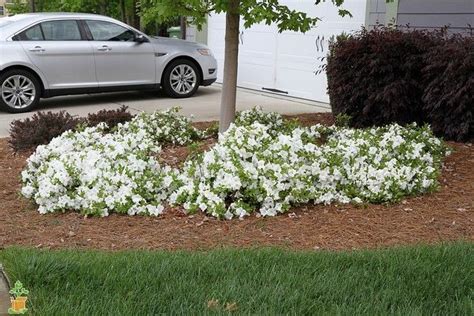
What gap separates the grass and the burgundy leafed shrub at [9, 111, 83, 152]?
126 inches

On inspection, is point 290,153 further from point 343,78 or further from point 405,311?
point 343,78

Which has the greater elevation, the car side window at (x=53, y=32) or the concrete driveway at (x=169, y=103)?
the car side window at (x=53, y=32)

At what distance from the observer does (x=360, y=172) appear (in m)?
5.30

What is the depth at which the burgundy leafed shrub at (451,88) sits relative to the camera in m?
6.96

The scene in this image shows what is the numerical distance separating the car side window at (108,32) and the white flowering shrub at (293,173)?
231 inches

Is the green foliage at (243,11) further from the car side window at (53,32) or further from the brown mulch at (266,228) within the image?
the car side window at (53,32)

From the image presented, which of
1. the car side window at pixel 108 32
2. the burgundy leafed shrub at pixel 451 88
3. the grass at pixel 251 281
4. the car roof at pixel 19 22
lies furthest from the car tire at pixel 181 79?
the grass at pixel 251 281

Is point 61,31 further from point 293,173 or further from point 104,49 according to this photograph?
point 293,173

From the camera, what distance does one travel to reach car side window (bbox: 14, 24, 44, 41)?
10227 mm

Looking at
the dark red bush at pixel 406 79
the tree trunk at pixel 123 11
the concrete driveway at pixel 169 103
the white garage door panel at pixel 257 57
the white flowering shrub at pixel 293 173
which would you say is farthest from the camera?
the tree trunk at pixel 123 11

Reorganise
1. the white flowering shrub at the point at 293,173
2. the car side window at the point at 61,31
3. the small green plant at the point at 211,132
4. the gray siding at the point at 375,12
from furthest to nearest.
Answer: the car side window at the point at 61,31 < the gray siding at the point at 375,12 < the small green plant at the point at 211,132 < the white flowering shrub at the point at 293,173

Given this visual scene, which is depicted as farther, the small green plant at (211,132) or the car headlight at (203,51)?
the car headlight at (203,51)

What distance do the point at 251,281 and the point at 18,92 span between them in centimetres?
778

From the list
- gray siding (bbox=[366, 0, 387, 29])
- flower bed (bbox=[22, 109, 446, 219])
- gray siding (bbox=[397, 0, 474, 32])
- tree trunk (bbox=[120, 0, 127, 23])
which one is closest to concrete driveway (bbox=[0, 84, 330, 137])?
gray siding (bbox=[366, 0, 387, 29])
